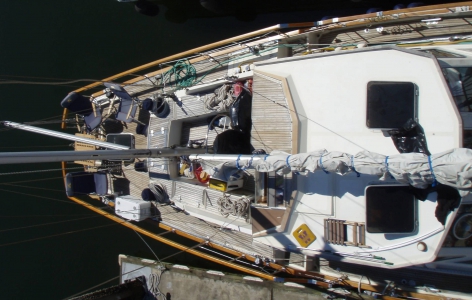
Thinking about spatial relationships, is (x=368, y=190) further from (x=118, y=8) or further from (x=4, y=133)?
(x=4, y=133)

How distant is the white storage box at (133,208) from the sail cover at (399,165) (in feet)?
10.4

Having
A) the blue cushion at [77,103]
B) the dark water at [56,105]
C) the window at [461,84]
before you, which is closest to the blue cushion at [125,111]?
the blue cushion at [77,103]

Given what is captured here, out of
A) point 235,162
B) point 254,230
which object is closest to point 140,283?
point 254,230

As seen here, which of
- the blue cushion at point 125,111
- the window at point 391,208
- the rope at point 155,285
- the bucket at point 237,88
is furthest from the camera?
the rope at point 155,285

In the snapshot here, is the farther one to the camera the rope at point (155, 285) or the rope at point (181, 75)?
the rope at point (155, 285)

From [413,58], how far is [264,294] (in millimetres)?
4788

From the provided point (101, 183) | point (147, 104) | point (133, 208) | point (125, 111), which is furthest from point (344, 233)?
point (101, 183)

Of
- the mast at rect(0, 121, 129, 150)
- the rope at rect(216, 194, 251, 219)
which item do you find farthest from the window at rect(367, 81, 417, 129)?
the mast at rect(0, 121, 129, 150)

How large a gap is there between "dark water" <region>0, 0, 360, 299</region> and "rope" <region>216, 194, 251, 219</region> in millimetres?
4236

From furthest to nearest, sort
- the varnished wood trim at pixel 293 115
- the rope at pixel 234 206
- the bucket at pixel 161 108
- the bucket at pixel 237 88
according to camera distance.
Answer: the bucket at pixel 161 108 → the bucket at pixel 237 88 → the rope at pixel 234 206 → the varnished wood trim at pixel 293 115

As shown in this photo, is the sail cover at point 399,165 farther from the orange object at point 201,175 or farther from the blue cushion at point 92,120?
the blue cushion at point 92,120

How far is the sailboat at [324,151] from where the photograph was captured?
4.44m

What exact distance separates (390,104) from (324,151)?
3.47 feet

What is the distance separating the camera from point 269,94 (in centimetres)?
549
